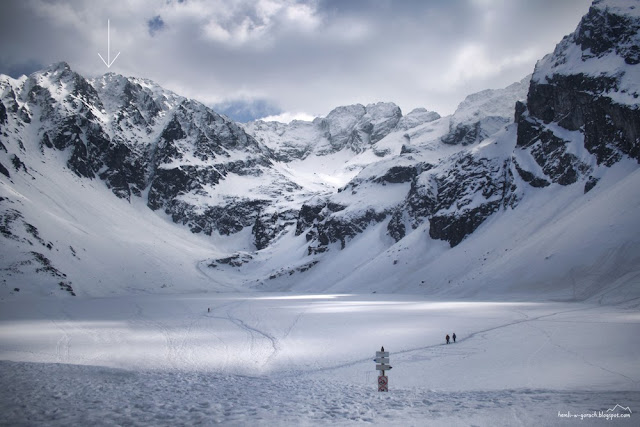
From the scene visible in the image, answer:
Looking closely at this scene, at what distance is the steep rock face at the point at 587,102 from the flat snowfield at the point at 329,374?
2760 inches

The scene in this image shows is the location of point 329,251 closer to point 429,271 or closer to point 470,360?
point 429,271

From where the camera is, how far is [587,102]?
100688 millimetres

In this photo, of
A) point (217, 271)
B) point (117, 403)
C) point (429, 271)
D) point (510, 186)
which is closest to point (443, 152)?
point (510, 186)

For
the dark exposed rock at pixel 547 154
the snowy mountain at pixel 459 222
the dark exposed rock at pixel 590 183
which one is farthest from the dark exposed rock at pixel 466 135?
the dark exposed rock at pixel 590 183

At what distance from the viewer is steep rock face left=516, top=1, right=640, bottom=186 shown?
89812 millimetres

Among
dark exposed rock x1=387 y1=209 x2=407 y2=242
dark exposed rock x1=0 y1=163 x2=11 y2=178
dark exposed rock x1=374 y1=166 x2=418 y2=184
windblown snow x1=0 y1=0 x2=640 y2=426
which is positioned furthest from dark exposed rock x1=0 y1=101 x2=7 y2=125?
dark exposed rock x1=387 y1=209 x2=407 y2=242

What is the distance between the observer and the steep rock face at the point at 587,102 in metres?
89.8

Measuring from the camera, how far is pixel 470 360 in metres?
22.8

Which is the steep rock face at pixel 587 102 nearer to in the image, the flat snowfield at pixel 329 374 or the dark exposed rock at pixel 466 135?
the dark exposed rock at pixel 466 135

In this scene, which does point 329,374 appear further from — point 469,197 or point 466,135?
point 466,135

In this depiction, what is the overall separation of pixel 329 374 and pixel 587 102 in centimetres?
11293

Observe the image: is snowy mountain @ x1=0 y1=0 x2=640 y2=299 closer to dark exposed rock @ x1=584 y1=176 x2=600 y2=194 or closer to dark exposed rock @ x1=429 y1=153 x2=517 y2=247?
dark exposed rock @ x1=429 y1=153 x2=517 y2=247

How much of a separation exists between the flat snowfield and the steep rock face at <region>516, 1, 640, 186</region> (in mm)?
70110

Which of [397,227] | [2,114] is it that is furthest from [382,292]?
[2,114]
